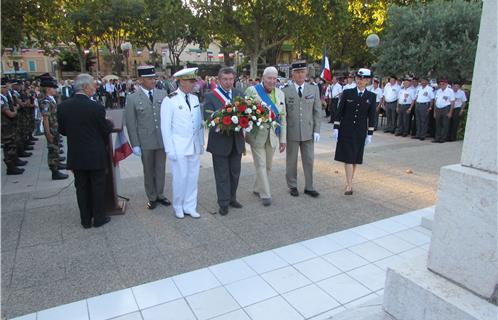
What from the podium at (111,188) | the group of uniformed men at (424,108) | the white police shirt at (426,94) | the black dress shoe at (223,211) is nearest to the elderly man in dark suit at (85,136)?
the podium at (111,188)

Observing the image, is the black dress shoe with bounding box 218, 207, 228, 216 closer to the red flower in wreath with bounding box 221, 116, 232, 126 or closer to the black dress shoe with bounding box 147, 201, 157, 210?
the black dress shoe with bounding box 147, 201, 157, 210

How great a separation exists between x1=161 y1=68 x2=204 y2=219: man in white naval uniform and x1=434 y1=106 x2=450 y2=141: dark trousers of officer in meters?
8.69

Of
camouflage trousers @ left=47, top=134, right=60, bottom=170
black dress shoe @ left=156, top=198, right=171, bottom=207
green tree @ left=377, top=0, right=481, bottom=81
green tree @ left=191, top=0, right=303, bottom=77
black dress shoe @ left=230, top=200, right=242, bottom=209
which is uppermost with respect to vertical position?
green tree @ left=191, top=0, right=303, bottom=77

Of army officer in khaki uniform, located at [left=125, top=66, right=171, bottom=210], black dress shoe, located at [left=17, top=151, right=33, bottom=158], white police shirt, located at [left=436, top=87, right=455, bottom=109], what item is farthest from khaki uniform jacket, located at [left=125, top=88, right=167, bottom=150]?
white police shirt, located at [left=436, top=87, right=455, bottom=109]

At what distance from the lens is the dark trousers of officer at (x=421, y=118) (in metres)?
11.6

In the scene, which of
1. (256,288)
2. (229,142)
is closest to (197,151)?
(229,142)

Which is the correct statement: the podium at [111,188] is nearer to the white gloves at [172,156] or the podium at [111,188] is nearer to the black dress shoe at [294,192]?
the white gloves at [172,156]

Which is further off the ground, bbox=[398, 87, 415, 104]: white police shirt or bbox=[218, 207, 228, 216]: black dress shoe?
bbox=[398, 87, 415, 104]: white police shirt

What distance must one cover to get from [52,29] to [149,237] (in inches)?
508

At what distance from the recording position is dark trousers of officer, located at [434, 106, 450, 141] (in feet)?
36.4

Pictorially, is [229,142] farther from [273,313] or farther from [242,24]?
[242,24]

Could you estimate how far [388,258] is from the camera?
409 centimetres

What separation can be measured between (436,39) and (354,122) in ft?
29.7

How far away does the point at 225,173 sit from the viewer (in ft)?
17.4
